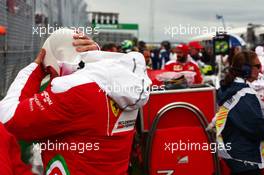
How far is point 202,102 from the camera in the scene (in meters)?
4.16

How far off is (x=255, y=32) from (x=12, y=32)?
1652cm

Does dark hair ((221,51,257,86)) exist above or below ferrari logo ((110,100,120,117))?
above

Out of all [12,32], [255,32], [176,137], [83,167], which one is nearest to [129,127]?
[83,167]

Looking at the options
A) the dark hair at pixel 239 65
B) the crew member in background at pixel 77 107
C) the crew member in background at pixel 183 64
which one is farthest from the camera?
the crew member in background at pixel 183 64

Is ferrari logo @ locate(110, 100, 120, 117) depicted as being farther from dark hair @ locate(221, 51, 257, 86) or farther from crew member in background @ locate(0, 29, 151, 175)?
dark hair @ locate(221, 51, 257, 86)

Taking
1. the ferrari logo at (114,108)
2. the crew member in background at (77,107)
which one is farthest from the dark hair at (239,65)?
the ferrari logo at (114,108)

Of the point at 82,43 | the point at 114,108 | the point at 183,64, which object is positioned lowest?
the point at 114,108

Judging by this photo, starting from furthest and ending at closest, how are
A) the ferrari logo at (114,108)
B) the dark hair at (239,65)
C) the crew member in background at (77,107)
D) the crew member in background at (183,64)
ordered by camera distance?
the crew member in background at (183,64) → the dark hair at (239,65) → the ferrari logo at (114,108) → the crew member in background at (77,107)

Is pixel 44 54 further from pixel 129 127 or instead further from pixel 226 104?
pixel 226 104

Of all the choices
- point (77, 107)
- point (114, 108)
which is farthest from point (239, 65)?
point (77, 107)

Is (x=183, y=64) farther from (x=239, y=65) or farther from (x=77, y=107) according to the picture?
(x=77, y=107)

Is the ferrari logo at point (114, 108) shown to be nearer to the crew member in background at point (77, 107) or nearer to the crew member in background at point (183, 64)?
the crew member in background at point (77, 107)

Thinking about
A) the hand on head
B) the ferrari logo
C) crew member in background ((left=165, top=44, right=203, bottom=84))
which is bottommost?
the ferrari logo

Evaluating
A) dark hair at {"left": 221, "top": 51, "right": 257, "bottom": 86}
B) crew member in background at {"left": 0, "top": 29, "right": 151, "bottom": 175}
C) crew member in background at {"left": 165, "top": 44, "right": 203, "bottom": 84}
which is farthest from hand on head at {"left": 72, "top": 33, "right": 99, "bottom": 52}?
crew member in background at {"left": 165, "top": 44, "right": 203, "bottom": 84}
